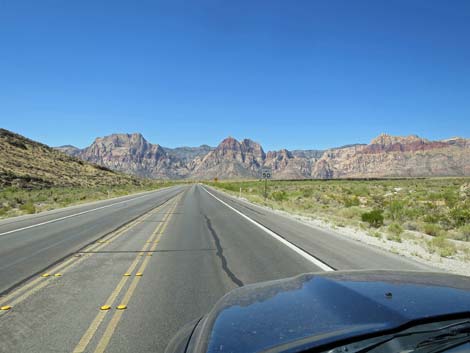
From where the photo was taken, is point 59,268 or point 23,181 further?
point 23,181

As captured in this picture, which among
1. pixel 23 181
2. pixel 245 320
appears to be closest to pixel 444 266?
pixel 245 320

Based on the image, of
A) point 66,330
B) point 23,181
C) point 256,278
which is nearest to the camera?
point 66,330

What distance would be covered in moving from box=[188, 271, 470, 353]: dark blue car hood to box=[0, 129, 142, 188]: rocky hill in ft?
173

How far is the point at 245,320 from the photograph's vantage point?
2.65 m

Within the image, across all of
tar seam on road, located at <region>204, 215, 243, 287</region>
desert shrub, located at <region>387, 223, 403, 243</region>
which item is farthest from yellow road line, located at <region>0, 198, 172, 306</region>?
desert shrub, located at <region>387, 223, 403, 243</region>

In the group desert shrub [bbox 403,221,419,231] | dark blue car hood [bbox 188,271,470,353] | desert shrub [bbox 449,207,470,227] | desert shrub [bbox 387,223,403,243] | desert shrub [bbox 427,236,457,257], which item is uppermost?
dark blue car hood [bbox 188,271,470,353]

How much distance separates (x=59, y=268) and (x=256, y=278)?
434 centimetres

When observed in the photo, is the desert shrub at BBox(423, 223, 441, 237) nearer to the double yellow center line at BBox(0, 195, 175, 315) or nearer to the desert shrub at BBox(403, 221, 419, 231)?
the desert shrub at BBox(403, 221, 419, 231)

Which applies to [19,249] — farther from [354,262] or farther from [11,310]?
[354,262]

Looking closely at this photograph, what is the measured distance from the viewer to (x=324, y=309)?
2707 millimetres

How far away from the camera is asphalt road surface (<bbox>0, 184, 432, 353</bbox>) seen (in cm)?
437

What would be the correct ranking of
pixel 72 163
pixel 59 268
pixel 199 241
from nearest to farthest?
pixel 59 268 → pixel 199 241 → pixel 72 163

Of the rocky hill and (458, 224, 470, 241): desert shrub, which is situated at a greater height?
the rocky hill

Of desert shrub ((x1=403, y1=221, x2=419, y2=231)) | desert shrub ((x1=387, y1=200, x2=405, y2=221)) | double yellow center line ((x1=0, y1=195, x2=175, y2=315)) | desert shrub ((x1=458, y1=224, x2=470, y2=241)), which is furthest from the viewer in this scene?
desert shrub ((x1=387, y1=200, x2=405, y2=221))
